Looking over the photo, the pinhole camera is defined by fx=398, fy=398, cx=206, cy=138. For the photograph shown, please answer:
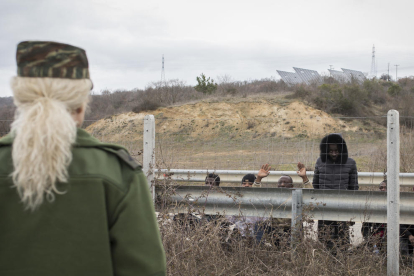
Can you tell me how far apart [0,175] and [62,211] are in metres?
0.26

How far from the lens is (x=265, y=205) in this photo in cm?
407

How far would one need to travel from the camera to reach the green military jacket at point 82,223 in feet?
4.51

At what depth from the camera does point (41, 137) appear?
1288mm

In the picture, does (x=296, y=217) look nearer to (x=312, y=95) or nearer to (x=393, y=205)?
(x=393, y=205)

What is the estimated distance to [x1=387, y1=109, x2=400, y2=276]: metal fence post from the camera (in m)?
3.80

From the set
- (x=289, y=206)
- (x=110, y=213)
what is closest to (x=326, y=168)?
(x=289, y=206)

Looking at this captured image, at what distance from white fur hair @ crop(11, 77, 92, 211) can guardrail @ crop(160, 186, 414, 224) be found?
9.38ft

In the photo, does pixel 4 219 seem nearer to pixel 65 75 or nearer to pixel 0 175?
pixel 0 175

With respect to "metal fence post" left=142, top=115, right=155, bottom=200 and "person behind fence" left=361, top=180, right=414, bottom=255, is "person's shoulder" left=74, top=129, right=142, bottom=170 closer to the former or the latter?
"metal fence post" left=142, top=115, right=155, bottom=200

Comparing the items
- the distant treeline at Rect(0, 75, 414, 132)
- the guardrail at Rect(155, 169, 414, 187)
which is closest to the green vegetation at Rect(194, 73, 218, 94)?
the distant treeline at Rect(0, 75, 414, 132)

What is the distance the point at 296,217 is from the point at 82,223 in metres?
2.89

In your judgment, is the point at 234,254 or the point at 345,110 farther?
the point at 345,110

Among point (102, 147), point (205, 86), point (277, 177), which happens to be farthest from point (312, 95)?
point (102, 147)

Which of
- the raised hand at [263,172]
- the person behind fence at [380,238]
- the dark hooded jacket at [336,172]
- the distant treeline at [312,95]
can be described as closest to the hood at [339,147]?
the dark hooded jacket at [336,172]
